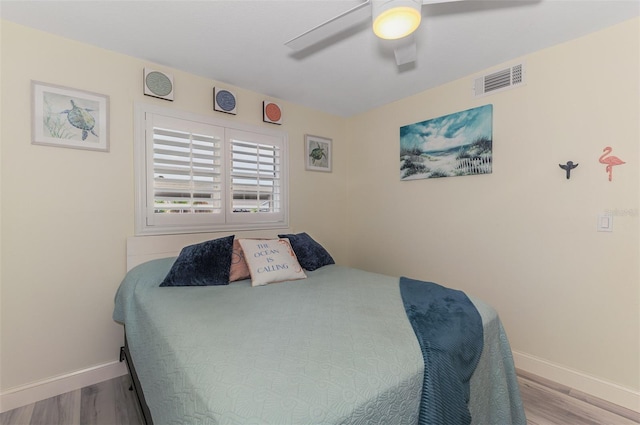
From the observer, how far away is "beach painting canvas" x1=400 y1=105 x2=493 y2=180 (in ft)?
8.15

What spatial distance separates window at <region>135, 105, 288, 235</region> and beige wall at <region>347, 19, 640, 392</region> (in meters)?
1.52

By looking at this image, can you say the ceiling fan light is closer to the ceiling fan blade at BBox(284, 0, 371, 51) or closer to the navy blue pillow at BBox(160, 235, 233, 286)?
the ceiling fan blade at BBox(284, 0, 371, 51)

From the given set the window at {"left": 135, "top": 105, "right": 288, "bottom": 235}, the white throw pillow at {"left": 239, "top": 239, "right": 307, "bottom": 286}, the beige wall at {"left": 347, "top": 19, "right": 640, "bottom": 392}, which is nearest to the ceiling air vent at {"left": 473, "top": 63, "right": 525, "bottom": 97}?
the beige wall at {"left": 347, "top": 19, "right": 640, "bottom": 392}

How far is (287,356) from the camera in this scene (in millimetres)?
1068

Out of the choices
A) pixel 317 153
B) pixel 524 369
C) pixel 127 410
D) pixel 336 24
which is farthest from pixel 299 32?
pixel 524 369

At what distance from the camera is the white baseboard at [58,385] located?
1.84 m

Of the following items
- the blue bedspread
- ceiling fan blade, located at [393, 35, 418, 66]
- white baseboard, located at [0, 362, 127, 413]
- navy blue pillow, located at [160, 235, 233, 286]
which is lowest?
white baseboard, located at [0, 362, 127, 413]

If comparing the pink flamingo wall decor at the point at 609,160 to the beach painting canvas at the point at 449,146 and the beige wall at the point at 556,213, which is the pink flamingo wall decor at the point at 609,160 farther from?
the beach painting canvas at the point at 449,146

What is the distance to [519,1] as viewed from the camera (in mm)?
1668

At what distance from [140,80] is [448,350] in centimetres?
272

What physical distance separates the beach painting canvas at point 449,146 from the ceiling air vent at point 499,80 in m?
0.14

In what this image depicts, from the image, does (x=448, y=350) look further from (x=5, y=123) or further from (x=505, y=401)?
(x=5, y=123)

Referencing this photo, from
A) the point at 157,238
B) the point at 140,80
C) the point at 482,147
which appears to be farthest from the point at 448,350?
A: the point at 140,80

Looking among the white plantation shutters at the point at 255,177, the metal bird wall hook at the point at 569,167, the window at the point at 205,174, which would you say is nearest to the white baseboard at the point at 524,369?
the window at the point at 205,174
